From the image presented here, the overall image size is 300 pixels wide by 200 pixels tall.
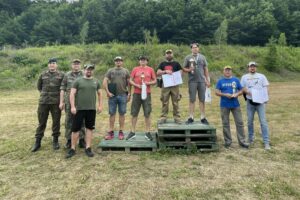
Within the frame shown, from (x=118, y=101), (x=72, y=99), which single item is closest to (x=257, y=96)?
(x=118, y=101)

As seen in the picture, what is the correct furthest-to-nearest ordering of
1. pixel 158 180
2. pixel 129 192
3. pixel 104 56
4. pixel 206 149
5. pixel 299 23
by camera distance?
pixel 299 23, pixel 104 56, pixel 206 149, pixel 158 180, pixel 129 192

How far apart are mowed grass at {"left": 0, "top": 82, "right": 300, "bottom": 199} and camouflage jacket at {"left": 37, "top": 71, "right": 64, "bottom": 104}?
Answer: 47.8 inches

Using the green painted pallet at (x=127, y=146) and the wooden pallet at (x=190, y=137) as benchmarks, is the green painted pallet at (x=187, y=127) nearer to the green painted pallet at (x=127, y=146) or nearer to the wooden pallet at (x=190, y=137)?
the wooden pallet at (x=190, y=137)

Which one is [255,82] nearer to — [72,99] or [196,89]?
[196,89]

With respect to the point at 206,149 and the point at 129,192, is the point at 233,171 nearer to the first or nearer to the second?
the point at 206,149

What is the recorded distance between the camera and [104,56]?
2970cm

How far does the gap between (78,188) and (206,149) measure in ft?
10.3

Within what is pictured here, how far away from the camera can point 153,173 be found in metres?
5.54

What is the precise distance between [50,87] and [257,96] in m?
4.97

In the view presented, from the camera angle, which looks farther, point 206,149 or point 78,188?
point 206,149

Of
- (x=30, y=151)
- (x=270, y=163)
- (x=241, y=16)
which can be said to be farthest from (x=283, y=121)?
(x=241, y=16)

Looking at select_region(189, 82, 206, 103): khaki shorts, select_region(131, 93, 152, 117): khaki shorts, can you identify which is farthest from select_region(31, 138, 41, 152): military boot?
select_region(189, 82, 206, 103): khaki shorts

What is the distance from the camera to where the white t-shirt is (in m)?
7.18

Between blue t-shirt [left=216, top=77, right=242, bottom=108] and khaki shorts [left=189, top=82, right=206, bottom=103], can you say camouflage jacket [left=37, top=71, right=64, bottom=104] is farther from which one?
blue t-shirt [left=216, top=77, right=242, bottom=108]
